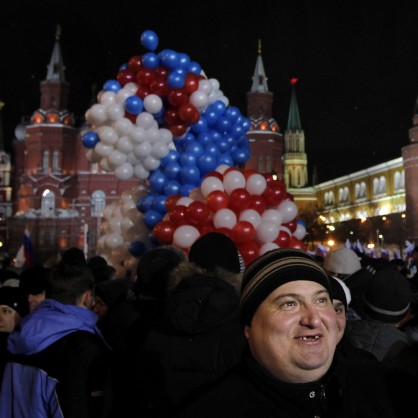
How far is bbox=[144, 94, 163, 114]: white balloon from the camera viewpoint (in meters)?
9.80

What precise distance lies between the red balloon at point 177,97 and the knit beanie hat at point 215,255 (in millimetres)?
6707

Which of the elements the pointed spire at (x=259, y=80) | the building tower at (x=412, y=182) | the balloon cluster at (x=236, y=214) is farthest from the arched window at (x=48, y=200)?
the balloon cluster at (x=236, y=214)

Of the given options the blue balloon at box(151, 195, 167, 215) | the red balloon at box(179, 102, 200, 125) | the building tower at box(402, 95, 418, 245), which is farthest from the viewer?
the building tower at box(402, 95, 418, 245)

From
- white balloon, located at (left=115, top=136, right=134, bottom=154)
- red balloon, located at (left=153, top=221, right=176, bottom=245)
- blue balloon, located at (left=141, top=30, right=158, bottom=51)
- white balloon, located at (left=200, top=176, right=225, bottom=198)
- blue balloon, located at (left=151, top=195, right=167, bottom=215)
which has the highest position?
blue balloon, located at (left=141, top=30, right=158, bottom=51)

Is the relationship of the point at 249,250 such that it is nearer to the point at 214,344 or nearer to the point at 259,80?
the point at 214,344

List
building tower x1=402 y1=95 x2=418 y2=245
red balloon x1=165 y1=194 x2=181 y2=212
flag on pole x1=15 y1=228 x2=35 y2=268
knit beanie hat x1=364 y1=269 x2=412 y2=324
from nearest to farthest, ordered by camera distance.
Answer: knit beanie hat x1=364 y1=269 x2=412 y2=324 < red balloon x1=165 y1=194 x2=181 y2=212 < flag on pole x1=15 y1=228 x2=35 y2=268 < building tower x1=402 y1=95 x2=418 y2=245

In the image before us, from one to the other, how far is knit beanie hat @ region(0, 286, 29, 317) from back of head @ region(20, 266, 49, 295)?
0.15 metres

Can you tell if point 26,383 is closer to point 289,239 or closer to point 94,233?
point 289,239

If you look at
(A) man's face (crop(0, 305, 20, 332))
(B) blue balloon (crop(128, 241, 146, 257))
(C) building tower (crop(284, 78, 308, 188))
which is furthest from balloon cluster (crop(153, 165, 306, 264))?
(C) building tower (crop(284, 78, 308, 188))

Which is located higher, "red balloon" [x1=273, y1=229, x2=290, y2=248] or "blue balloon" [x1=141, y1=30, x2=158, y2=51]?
"blue balloon" [x1=141, y1=30, x2=158, y2=51]

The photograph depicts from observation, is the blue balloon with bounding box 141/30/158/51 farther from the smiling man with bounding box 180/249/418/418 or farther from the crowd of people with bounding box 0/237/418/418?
the smiling man with bounding box 180/249/418/418

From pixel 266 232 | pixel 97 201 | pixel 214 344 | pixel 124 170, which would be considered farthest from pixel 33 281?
pixel 97 201

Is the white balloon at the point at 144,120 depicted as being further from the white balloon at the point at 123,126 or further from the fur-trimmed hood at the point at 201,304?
the fur-trimmed hood at the point at 201,304

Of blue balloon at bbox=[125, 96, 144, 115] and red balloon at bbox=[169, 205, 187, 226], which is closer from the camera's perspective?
red balloon at bbox=[169, 205, 187, 226]
